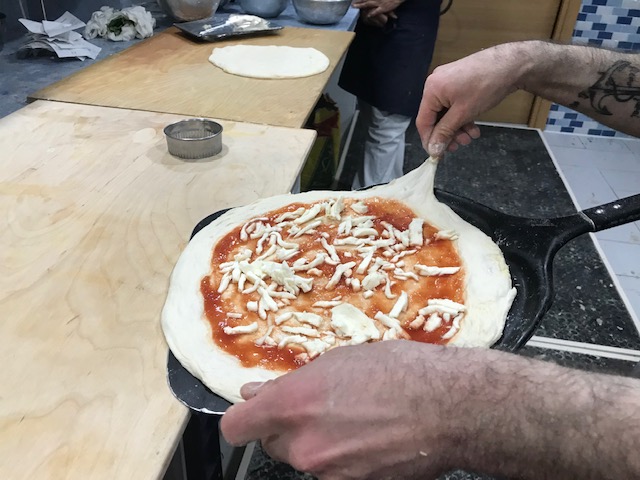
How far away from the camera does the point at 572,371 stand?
2.10ft

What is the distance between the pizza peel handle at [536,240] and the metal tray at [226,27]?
159cm

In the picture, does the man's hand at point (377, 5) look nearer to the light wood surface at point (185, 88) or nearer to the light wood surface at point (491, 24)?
the light wood surface at point (185, 88)

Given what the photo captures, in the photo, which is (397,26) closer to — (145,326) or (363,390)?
(145,326)

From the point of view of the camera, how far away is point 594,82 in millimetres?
1404

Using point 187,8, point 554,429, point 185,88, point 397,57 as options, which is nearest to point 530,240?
point 554,429

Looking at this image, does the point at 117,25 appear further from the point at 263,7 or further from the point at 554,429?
the point at 554,429

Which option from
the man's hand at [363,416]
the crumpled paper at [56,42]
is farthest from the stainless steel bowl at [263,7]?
the man's hand at [363,416]

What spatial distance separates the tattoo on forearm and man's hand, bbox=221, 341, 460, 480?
1107 millimetres

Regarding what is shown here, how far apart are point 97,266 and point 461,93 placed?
846 mm

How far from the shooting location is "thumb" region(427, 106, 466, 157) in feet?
4.00

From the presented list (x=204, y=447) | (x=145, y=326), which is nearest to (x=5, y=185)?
(x=145, y=326)

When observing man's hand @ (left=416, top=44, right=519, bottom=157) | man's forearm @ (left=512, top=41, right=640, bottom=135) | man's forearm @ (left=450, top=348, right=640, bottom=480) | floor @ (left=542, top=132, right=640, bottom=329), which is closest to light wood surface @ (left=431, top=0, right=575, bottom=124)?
floor @ (left=542, top=132, right=640, bottom=329)

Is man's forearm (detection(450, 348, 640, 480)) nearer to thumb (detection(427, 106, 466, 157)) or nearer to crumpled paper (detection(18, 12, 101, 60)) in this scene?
thumb (detection(427, 106, 466, 157))

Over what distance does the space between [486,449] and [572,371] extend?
14 cm
